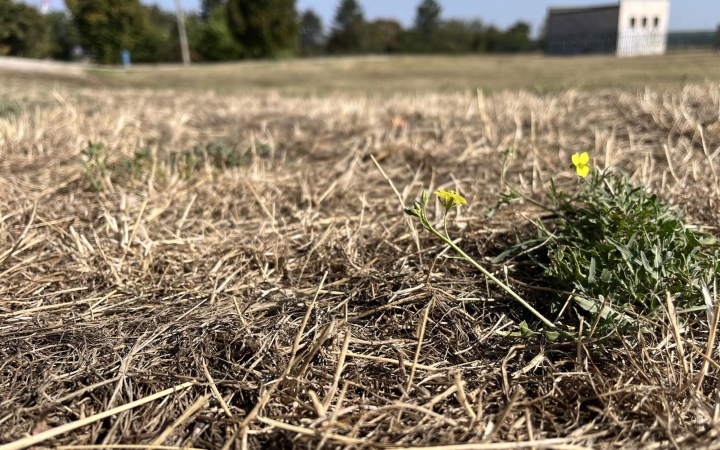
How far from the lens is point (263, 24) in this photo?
105ft

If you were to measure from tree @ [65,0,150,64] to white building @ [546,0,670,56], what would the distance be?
2482 cm

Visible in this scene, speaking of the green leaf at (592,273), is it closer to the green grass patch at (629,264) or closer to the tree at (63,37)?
the green grass patch at (629,264)

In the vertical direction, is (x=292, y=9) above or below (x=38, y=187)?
above

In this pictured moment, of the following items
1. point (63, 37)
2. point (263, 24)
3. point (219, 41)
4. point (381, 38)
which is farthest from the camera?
point (381, 38)

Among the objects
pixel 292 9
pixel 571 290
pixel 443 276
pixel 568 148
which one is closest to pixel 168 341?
pixel 443 276

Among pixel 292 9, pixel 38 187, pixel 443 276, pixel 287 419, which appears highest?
pixel 292 9

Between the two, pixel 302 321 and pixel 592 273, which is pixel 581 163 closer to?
pixel 592 273

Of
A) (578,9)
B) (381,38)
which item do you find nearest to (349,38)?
(381,38)

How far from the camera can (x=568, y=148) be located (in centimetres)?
250

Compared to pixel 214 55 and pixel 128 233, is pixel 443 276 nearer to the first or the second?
pixel 128 233

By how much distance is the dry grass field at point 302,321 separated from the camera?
0.87 metres

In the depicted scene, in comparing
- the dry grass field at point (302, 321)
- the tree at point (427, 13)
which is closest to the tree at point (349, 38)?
the tree at point (427, 13)

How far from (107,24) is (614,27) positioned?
2845 centimetres

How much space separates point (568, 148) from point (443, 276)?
1557 mm
